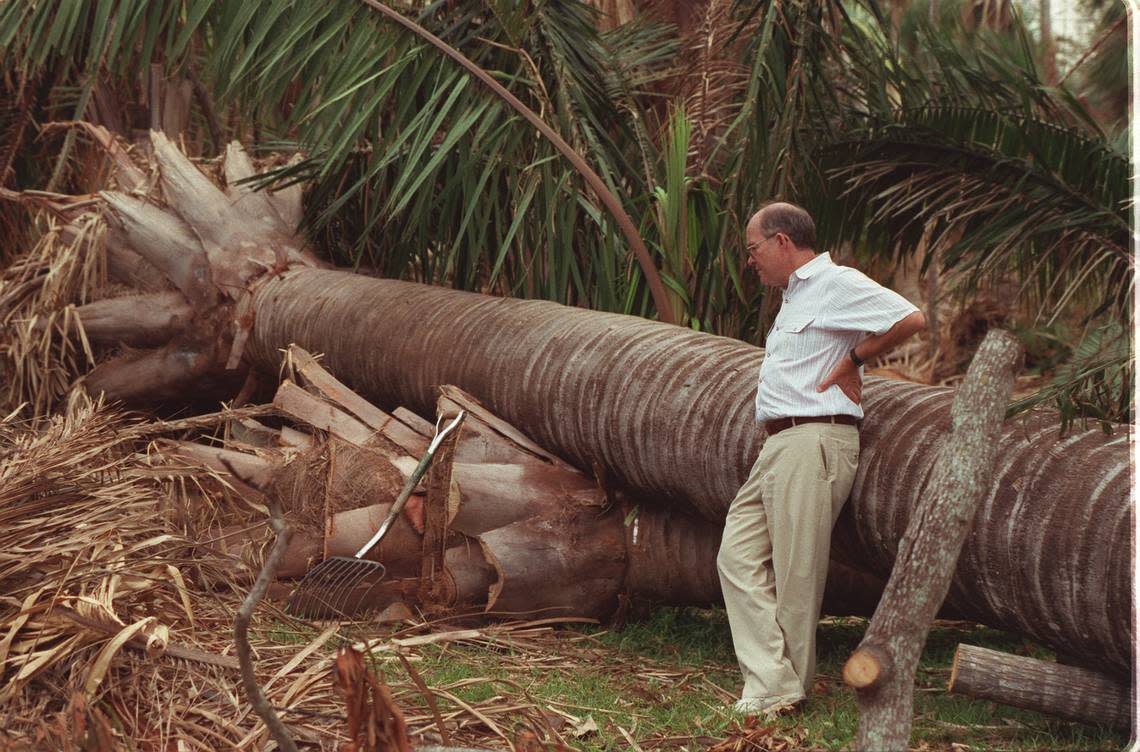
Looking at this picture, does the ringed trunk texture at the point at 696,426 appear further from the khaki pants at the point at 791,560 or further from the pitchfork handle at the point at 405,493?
the pitchfork handle at the point at 405,493

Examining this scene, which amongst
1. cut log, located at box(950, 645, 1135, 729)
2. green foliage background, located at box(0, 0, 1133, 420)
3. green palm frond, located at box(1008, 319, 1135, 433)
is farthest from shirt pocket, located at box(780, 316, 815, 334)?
green foliage background, located at box(0, 0, 1133, 420)

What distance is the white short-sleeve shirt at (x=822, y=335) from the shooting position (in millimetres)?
4355

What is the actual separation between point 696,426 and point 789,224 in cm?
92

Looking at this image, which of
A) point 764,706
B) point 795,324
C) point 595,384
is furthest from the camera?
point 595,384

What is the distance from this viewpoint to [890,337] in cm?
430

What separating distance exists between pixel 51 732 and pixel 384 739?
107 cm

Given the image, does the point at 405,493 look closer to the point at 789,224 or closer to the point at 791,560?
the point at 791,560

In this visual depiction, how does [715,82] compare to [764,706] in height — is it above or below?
above

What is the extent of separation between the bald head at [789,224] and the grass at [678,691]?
1661 millimetres

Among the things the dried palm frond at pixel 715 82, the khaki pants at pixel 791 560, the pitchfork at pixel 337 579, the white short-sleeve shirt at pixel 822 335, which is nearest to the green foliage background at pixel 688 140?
the dried palm frond at pixel 715 82

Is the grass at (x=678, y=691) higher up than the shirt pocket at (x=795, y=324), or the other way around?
the shirt pocket at (x=795, y=324)

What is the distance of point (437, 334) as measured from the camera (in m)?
6.71

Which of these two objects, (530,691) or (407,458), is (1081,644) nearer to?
(530,691)

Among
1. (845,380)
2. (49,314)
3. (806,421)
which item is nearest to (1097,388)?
(845,380)
